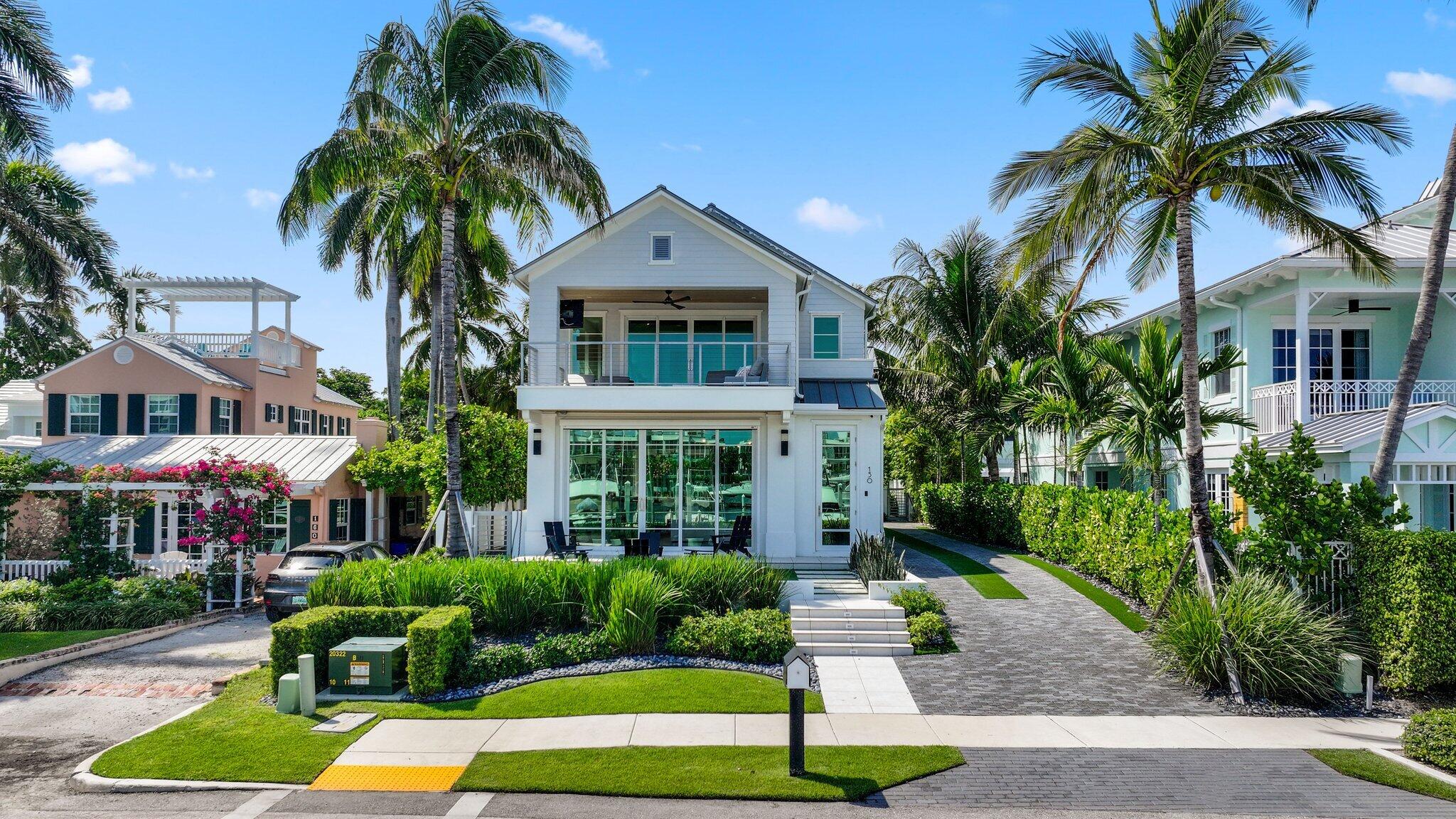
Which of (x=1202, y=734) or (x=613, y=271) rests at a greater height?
(x=613, y=271)

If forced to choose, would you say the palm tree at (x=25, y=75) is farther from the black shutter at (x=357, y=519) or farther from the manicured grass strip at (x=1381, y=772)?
the manicured grass strip at (x=1381, y=772)

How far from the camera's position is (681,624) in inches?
500

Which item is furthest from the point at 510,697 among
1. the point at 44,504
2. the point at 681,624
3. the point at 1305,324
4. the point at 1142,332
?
the point at 1305,324

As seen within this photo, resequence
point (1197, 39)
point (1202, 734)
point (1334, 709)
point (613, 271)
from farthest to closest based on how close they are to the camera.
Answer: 1. point (613, 271)
2. point (1197, 39)
3. point (1334, 709)
4. point (1202, 734)

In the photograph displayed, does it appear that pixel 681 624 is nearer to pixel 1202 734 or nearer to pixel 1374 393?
pixel 1202 734

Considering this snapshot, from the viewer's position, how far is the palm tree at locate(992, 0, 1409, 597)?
486 inches

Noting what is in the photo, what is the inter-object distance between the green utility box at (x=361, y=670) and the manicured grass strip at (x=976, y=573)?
1039cm

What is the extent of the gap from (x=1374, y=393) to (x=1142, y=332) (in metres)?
8.47

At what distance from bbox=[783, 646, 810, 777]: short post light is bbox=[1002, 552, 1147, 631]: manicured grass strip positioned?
796cm

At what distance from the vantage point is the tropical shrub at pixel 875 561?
1509 cm

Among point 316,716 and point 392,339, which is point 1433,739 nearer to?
point 316,716

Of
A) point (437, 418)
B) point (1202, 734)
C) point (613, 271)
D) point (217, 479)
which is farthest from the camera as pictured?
point (437, 418)

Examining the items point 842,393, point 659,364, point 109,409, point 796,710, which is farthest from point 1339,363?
point 109,409

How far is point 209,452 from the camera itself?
21.1 metres
